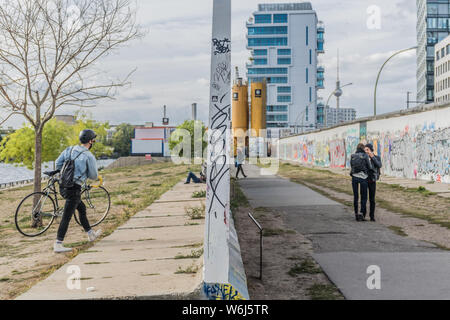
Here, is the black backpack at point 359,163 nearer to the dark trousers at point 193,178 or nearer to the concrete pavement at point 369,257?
the concrete pavement at point 369,257

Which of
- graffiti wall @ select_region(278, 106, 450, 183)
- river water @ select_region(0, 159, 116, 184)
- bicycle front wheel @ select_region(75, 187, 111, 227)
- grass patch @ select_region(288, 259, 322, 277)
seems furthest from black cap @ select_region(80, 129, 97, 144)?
river water @ select_region(0, 159, 116, 184)

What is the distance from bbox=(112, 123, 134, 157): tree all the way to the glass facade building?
68.7 metres

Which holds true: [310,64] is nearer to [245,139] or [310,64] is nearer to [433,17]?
[433,17]

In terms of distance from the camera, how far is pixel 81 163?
7086 millimetres

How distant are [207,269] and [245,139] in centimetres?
1692

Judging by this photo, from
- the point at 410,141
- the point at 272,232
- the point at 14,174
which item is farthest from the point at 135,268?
the point at 14,174

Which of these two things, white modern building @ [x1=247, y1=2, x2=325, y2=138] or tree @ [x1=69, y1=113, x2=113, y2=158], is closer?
tree @ [x1=69, y1=113, x2=113, y2=158]

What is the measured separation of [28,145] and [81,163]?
48347 millimetres

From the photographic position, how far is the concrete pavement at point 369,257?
16.9 feet

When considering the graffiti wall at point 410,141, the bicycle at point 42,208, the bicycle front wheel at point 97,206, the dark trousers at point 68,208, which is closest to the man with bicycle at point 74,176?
the dark trousers at point 68,208

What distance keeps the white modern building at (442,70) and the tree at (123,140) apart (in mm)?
70572

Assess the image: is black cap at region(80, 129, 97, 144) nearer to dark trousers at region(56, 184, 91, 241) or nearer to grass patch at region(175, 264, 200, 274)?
dark trousers at region(56, 184, 91, 241)

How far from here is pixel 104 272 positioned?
209 inches

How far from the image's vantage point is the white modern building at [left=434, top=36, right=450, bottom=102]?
79.5 m
